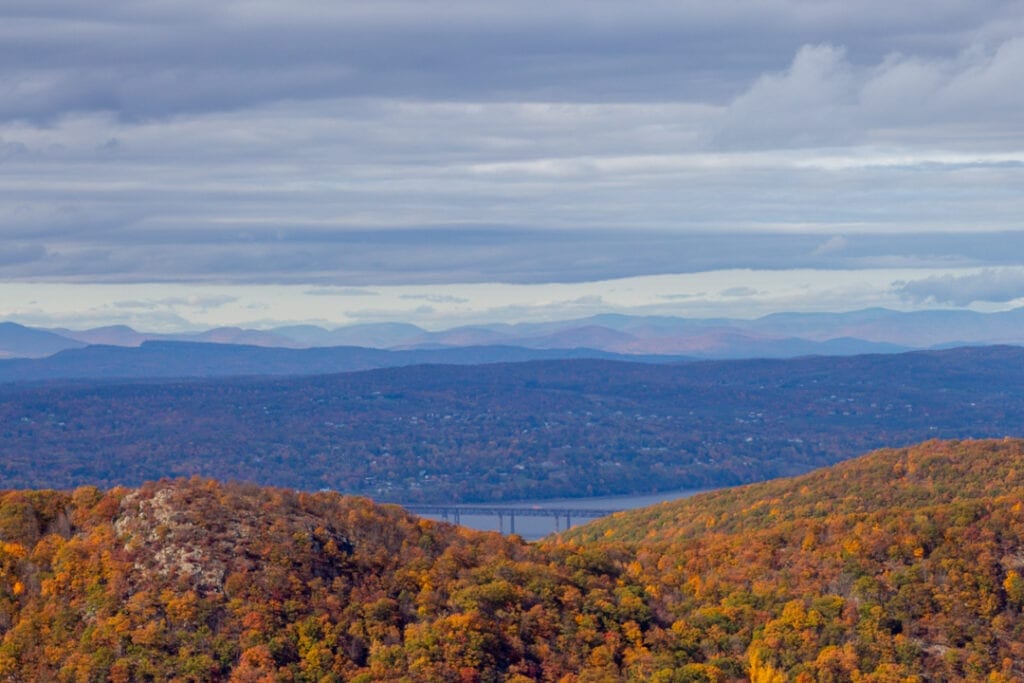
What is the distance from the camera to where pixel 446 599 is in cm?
10256

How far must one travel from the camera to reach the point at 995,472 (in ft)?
570

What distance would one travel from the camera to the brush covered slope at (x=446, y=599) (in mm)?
93000

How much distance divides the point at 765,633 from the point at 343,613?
26526mm

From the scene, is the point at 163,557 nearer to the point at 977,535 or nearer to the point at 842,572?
the point at 842,572

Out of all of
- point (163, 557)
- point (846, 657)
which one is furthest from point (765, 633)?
point (163, 557)

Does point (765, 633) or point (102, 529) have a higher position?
point (102, 529)

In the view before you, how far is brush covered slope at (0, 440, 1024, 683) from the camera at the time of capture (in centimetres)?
9300

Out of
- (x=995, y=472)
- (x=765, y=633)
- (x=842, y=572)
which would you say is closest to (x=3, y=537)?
(x=765, y=633)

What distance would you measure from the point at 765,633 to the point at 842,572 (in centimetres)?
1141

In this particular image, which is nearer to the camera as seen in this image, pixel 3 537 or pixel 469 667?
pixel 469 667

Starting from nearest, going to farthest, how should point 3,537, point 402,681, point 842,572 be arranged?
1. point 402,681
2. point 3,537
3. point 842,572

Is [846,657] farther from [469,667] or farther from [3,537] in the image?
[3,537]

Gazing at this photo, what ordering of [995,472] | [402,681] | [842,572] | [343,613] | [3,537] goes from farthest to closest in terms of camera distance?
[995,472] < [842,572] < [3,537] < [343,613] < [402,681]

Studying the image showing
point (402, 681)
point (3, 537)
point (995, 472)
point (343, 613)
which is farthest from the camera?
point (995, 472)
